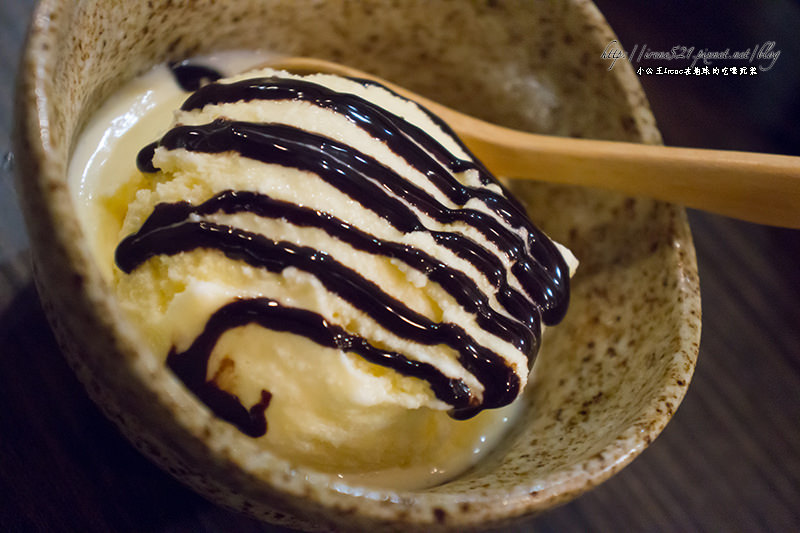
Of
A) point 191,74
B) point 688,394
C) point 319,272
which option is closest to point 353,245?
point 319,272

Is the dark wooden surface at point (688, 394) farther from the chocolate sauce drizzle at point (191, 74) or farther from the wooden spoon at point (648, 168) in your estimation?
the wooden spoon at point (648, 168)

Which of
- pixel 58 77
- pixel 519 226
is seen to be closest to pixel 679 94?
pixel 519 226

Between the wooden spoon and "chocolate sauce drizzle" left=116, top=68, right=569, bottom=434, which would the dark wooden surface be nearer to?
"chocolate sauce drizzle" left=116, top=68, right=569, bottom=434

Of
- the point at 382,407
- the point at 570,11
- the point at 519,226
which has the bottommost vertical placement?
the point at 382,407

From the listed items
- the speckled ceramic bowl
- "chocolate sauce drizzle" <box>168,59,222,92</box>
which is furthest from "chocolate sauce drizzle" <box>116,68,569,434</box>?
"chocolate sauce drizzle" <box>168,59,222,92</box>

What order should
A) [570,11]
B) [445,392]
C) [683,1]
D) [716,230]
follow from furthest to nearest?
[683,1]
[716,230]
[570,11]
[445,392]

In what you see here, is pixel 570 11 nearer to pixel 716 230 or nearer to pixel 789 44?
pixel 716 230
